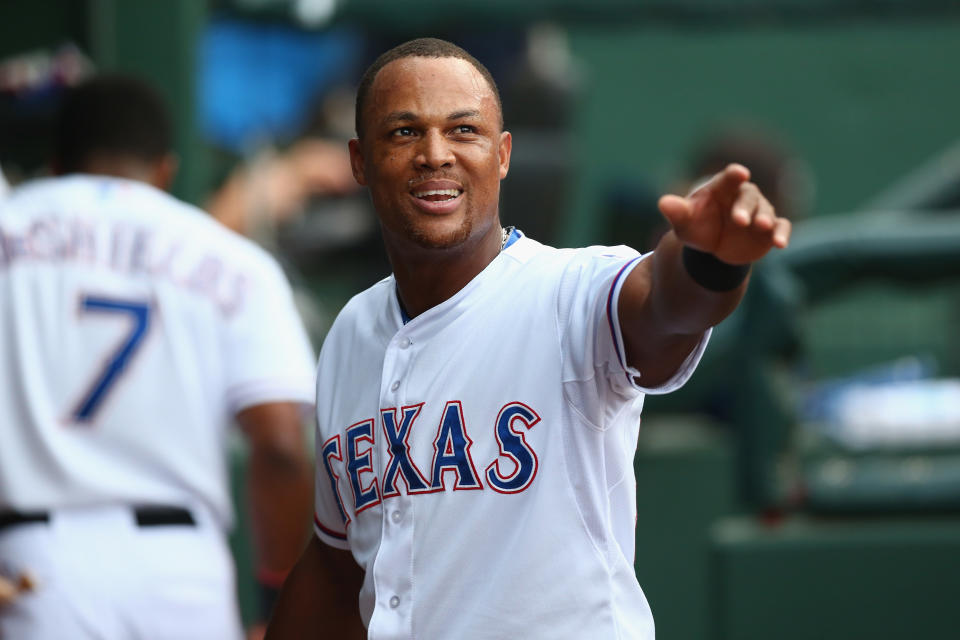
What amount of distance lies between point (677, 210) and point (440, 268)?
50cm

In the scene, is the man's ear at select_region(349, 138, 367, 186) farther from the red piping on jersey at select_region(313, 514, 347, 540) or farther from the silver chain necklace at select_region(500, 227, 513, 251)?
the red piping on jersey at select_region(313, 514, 347, 540)

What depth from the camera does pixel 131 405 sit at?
363cm

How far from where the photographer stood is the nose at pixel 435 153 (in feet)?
7.22

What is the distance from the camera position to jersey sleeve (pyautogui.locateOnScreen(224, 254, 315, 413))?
373 cm

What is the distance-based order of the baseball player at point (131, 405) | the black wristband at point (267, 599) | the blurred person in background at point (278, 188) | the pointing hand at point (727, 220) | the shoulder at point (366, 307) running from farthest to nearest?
the blurred person in background at point (278, 188), the black wristband at point (267, 599), the baseball player at point (131, 405), the shoulder at point (366, 307), the pointing hand at point (727, 220)

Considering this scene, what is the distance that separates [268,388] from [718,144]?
12.2ft

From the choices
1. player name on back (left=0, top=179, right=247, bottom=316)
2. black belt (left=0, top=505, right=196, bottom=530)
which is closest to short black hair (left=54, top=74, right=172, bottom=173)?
player name on back (left=0, top=179, right=247, bottom=316)

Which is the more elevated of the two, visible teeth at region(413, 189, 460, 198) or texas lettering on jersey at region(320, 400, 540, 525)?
visible teeth at region(413, 189, 460, 198)

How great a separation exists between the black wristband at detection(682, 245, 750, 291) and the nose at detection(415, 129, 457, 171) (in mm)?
433

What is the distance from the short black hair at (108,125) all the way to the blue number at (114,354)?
19.5 inches

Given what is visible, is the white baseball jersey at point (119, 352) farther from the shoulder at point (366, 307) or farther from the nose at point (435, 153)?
the nose at point (435, 153)

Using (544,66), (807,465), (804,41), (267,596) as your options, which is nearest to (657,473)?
(807,465)

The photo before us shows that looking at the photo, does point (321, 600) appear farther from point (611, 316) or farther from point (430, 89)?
point (430, 89)

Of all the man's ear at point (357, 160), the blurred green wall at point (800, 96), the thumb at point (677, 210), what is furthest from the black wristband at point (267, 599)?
the blurred green wall at point (800, 96)
